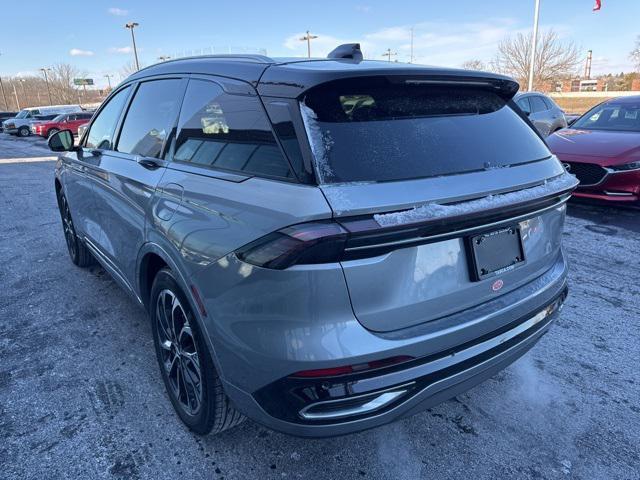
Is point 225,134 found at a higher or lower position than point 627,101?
higher

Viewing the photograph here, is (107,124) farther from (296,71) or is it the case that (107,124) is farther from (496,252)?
(496,252)

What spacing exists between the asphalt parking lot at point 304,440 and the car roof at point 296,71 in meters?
1.70

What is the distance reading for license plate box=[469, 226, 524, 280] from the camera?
1.82 m

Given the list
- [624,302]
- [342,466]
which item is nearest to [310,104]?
[342,466]

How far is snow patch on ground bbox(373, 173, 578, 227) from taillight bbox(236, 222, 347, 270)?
0.53 ft

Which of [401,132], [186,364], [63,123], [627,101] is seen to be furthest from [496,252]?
[63,123]

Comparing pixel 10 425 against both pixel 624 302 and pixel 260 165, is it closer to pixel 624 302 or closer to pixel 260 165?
pixel 260 165

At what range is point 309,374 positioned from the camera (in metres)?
1.61

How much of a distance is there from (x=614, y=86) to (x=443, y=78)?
7261 cm

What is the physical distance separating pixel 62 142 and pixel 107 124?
812 millimetres

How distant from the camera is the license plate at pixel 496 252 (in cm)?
182

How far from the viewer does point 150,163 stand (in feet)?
8.52

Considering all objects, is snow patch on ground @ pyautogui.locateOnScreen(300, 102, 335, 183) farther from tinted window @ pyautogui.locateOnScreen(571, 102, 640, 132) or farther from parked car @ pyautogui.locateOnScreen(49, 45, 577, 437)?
tinted window @ pyautogui.locateOnScreen(571, 102, 640, 132)

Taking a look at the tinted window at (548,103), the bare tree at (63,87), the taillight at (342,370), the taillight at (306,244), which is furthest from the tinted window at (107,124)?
the bare tree at (63,87)
